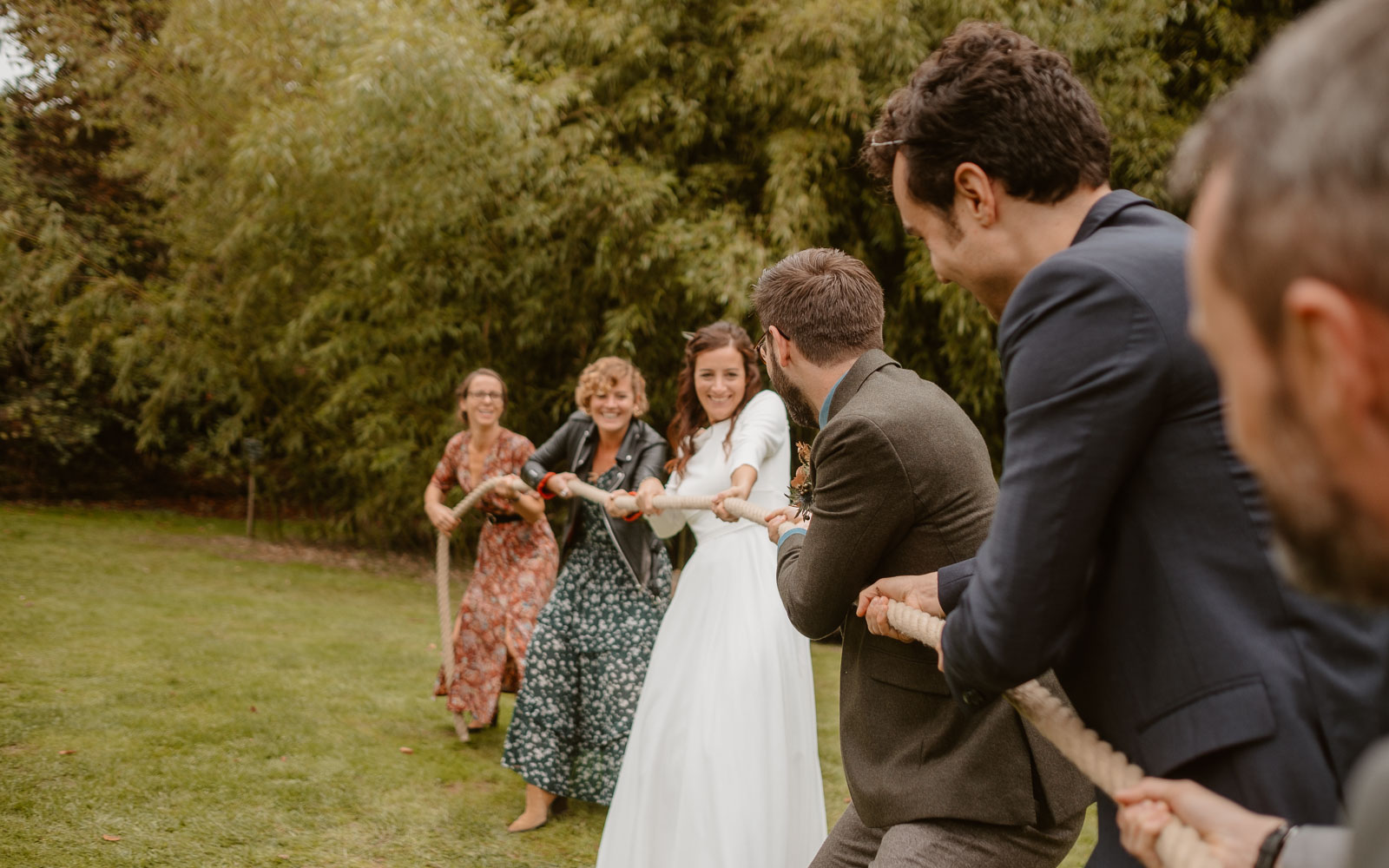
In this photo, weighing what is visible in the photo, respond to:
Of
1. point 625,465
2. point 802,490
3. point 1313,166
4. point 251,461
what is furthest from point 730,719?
point 251,461

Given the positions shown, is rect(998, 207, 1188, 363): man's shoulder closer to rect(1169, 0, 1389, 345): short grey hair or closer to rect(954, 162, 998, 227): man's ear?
rect(954, 162, 998, 227): man's ear

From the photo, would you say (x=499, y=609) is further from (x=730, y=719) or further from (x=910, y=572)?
(x=910, y=572)

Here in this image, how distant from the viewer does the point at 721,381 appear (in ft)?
14.9

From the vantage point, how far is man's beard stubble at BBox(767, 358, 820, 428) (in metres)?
2.48

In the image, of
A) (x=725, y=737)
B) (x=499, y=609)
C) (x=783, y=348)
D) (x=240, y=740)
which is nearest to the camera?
(x=783, y=348)

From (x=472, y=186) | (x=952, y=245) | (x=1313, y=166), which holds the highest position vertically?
(x=472, y=186)

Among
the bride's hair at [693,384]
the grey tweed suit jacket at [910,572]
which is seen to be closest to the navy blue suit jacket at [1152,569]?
the grey tweed suit jacket at [910,572]

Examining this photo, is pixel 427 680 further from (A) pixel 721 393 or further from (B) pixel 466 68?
(B) pixel 466 68

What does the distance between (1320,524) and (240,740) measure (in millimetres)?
6163

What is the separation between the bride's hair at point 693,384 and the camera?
15.1 feet

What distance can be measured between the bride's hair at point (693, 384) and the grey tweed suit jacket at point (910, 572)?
2350 mm

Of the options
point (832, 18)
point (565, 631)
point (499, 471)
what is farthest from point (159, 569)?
point (832, 18)

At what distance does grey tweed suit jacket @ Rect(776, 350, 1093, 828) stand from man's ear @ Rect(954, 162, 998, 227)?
0.50 m

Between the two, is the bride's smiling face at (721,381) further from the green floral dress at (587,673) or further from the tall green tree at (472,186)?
the tall green tree at (472,186)
